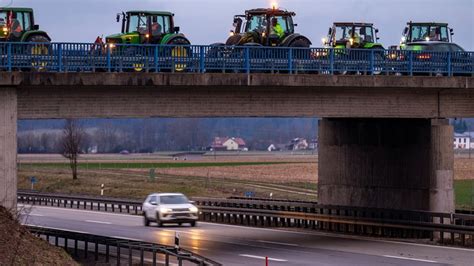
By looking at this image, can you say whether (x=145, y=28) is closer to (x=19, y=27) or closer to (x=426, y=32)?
(x=19, y=27)

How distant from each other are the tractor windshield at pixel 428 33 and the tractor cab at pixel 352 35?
1698mm

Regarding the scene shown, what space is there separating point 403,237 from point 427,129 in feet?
12.6

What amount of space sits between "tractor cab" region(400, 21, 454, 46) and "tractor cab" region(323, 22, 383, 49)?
1.57 m

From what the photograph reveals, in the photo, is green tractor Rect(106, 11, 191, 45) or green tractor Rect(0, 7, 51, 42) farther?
green tractor Rect(106, 11, 191, 45)

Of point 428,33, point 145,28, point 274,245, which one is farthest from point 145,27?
point 428,33

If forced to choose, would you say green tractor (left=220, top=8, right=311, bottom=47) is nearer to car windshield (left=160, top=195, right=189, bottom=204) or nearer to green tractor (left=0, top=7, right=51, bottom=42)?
car windshield (left=160, top=195, right=189, bottom=204)

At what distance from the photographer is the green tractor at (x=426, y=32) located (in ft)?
154

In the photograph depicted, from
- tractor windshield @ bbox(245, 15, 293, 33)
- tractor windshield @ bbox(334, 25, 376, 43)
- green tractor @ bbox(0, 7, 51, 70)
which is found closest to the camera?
green tractor @ bbox(0, 7, 51, 70)

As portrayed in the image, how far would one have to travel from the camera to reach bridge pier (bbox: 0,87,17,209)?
101 feet

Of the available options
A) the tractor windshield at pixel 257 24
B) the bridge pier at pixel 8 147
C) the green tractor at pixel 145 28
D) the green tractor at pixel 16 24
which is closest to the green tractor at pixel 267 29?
the tractor windshield at pixel 257 24

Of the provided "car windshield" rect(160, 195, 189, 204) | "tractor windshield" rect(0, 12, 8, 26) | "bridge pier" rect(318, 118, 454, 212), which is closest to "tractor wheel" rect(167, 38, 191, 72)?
"tractor windshield" rect(0, 12, 8, 26)

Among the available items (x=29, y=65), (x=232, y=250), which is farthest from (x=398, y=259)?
(x=29, y=65)

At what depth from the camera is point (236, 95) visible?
35844 millimetres

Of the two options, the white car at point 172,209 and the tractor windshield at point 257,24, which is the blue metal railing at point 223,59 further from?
the white car at point 172,209
